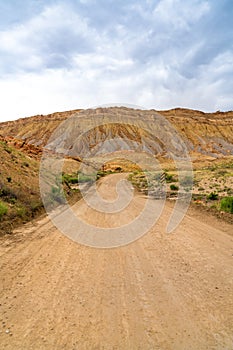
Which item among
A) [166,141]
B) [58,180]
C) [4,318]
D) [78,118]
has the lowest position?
[4,318]

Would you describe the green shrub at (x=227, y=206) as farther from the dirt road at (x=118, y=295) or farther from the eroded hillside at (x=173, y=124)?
the eroded hillside at (x=173, y=124)

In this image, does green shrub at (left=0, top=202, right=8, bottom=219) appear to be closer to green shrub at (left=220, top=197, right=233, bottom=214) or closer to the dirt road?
the dirt road

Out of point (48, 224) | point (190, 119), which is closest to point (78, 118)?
point (190, 119)

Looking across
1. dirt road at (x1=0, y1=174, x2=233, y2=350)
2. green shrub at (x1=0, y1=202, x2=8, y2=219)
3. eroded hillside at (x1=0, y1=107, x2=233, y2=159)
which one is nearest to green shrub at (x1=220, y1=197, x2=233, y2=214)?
dirt road at (x1=0, y1=174, x2=233, y2=350)

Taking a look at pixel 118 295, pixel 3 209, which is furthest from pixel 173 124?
pixel 118 295

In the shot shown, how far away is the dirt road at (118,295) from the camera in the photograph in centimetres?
427

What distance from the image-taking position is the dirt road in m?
4.27

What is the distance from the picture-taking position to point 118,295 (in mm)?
5609

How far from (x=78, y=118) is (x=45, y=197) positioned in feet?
343

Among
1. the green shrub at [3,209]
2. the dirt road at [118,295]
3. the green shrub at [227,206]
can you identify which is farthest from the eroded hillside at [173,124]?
the dirt road at [118,295]

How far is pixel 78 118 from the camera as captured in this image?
11838 cm

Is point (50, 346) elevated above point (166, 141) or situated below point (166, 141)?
below

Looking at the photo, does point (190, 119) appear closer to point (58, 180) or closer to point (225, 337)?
point (58, 180)

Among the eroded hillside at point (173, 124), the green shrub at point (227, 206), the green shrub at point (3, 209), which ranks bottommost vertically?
the green shrub at point (3, 209)
